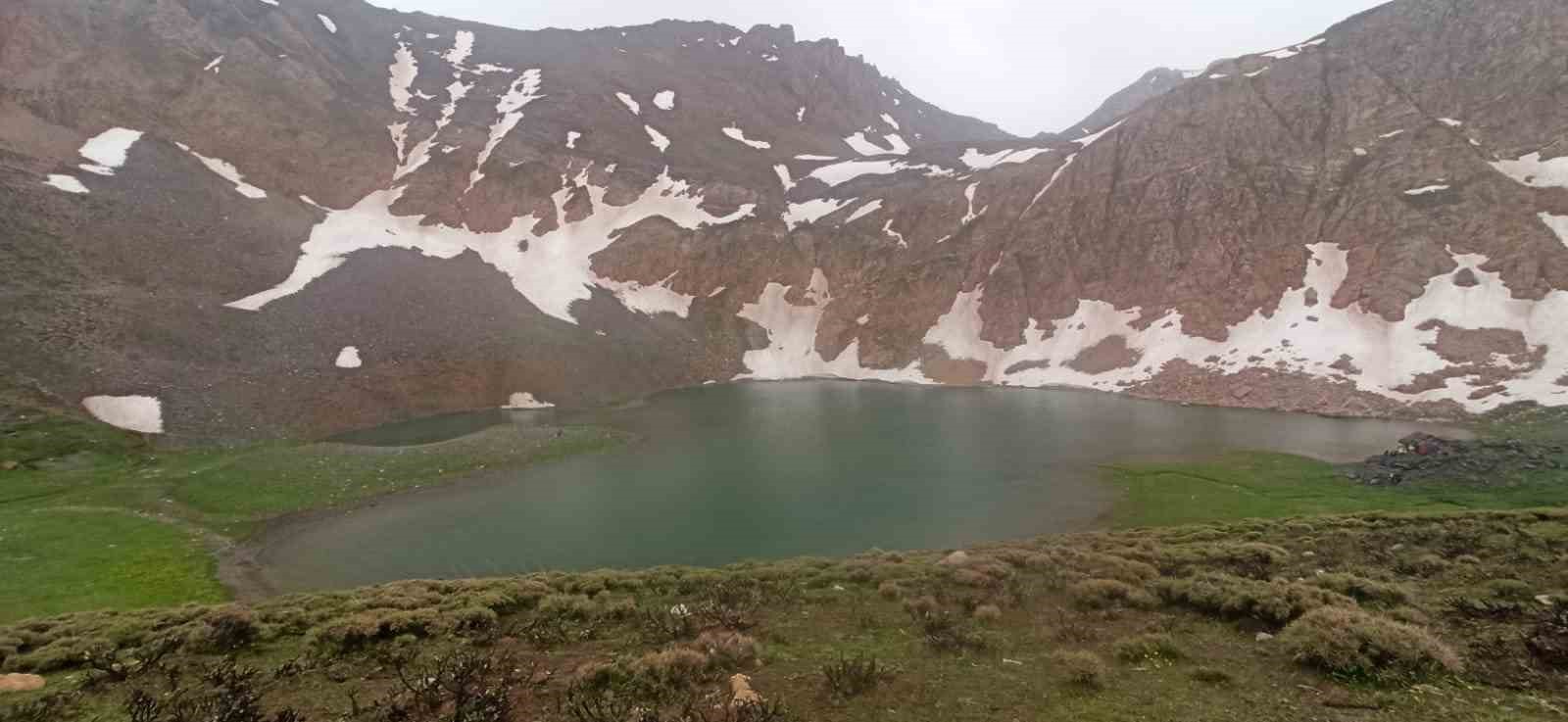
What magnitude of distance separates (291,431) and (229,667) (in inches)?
1903

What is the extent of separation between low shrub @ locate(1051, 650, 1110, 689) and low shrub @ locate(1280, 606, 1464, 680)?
290 cm

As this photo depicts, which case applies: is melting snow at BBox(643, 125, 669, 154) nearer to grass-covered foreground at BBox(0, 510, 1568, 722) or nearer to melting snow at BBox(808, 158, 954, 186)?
melting snow at BBox(808, 158, 954, 186)

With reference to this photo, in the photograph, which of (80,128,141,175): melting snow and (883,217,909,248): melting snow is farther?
(883,217,909,248): melting snow

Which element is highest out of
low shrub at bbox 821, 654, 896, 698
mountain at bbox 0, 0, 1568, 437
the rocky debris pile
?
mountain at bbox 0, 0, 1568, 437

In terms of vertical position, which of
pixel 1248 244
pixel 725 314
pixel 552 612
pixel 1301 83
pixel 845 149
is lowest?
pixel 552 612

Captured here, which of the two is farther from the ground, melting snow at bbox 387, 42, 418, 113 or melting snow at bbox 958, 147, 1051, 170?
melting snow at bbox 387, 42, 418, 113

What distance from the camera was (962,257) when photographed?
315 ft

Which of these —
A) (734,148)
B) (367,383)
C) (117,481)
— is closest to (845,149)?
(734,148)

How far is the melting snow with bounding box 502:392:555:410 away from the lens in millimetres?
66500

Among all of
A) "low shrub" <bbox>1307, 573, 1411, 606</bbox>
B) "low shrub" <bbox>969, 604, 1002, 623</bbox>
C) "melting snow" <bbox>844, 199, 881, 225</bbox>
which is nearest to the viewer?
"low shrub" <bbox>1307, 573, 1411, 606</bbox>

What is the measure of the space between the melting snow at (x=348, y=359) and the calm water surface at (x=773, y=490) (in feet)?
27.4

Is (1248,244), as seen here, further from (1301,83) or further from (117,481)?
(117,481)

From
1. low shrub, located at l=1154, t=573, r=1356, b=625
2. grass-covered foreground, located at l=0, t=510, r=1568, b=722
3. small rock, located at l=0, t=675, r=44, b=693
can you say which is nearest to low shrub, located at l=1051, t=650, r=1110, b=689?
grass-covered foreground, located at l=0, t=510, r=1568, b=722

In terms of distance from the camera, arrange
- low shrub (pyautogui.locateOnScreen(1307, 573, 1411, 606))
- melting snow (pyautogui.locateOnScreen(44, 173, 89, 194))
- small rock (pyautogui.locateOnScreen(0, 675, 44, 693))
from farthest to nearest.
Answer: melting snow (pyautogui.locateOnScreen(44, 173, 89, 194)), low shrub (pyautogui.locateOnScreen(1307, 573, 1411, 606)), small rock (pyautogui.locateOnScreen(0, 675, 44, 693))
